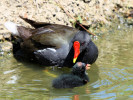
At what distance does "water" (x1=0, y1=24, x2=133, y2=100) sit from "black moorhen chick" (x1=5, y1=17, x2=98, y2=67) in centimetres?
22

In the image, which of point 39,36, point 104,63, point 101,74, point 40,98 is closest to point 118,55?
point 104,63

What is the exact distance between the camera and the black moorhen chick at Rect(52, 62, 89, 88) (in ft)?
15.6

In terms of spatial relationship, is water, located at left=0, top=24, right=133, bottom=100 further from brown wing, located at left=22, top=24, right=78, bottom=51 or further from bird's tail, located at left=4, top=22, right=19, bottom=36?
bird's tail, located at left=4, top=22, right=19, bottom=36

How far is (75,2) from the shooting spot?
28.3ft

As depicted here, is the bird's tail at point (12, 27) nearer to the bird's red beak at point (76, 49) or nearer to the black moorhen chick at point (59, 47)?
the black moorhen chick at point (59, 47)

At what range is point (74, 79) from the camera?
192 inches

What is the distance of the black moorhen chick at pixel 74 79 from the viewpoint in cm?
476

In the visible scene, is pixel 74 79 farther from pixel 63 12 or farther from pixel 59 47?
pixel 63 12

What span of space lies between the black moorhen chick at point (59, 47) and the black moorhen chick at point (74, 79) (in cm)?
43

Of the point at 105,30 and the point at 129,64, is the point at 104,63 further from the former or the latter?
the point at 105,30

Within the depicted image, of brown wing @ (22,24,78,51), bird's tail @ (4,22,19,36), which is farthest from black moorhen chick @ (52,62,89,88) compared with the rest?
bird's tail @ (4,22,19,36)

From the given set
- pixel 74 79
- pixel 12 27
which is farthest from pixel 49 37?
pixel 74 79

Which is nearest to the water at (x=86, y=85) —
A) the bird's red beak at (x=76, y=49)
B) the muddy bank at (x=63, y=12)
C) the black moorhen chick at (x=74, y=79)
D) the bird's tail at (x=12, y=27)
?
the black moorhen chick at (x=74, y=79)

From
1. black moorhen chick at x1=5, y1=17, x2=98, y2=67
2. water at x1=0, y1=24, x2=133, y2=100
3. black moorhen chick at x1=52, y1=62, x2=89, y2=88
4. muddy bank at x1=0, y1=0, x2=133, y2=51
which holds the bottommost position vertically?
water at x1=0, y1=24, x2=133, y2=100
